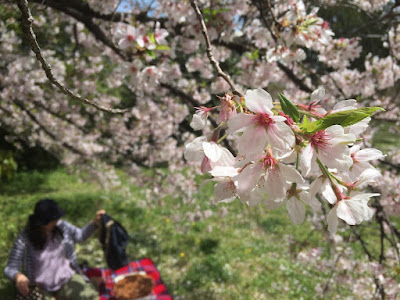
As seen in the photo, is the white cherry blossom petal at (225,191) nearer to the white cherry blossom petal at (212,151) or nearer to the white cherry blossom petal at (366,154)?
the white cherry blossom petal at (212,151)

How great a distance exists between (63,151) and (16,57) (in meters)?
1.90

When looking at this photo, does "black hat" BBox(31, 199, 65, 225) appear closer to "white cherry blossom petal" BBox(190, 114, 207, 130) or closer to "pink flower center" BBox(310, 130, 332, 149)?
"white cherry blossom petal" BBox(190, 114, 207, 130)

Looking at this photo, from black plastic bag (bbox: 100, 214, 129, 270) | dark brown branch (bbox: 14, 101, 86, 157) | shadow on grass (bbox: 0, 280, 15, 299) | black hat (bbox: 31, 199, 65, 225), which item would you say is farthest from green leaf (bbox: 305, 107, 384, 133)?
dark brown branch (bbox: 14, 101, 86, 157)

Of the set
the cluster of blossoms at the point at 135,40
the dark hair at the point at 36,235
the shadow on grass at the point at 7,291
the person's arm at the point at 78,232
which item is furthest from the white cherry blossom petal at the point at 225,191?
the shadow on grass at the point at 7,291

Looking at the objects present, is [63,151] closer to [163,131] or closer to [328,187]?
[163,131]

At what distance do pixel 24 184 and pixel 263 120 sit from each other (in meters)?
7.43

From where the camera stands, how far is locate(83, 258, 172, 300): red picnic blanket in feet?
10.6

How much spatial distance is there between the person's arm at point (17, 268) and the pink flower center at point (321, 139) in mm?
2684

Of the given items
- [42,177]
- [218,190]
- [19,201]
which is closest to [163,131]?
[19,201]

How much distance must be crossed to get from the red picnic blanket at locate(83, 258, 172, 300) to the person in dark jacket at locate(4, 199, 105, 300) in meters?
0.21

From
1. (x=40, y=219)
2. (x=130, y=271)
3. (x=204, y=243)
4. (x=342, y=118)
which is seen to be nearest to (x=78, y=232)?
(x=40, y=219)

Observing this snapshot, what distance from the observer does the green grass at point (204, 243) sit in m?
3.69

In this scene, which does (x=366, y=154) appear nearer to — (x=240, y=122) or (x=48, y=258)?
(x=240, y=122)

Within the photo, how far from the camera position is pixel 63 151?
236 inches
